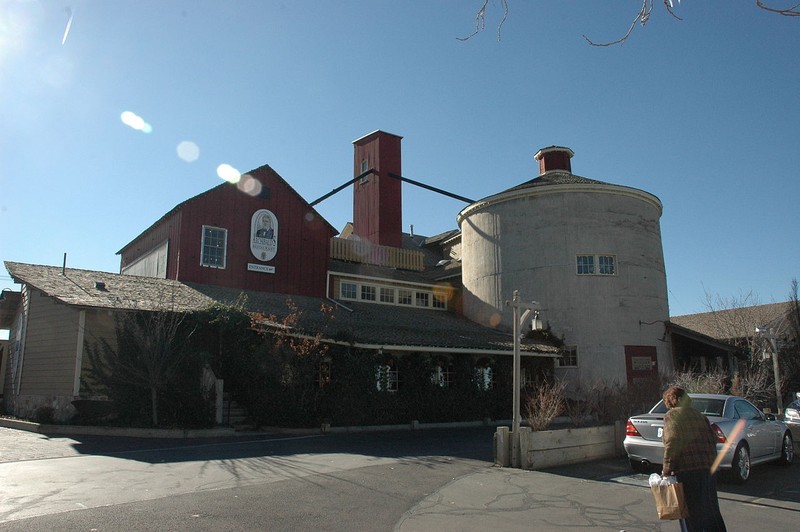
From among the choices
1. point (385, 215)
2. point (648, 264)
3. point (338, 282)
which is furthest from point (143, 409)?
point (648, 264)

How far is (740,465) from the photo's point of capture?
952 centimetres

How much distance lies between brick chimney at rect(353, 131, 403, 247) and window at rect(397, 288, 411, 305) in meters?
3.91

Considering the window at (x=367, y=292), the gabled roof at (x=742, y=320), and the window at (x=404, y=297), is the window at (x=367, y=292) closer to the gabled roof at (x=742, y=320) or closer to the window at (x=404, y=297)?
the window at (x=404, y=297)

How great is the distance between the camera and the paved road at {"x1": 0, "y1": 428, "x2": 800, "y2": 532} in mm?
6910

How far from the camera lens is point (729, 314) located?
3603 cm

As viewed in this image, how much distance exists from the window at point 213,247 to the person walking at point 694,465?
19.0m

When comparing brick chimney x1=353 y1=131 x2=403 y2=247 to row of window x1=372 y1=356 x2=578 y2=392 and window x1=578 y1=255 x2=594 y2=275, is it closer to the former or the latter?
window x1=578 y1=255 x2=594 y2=275

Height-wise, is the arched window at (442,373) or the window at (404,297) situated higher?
the window at (404,297)

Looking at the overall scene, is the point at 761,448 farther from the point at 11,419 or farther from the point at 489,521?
the point at 11,419

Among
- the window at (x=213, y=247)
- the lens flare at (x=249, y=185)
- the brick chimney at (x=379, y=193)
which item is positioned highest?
the brick chimney at (x=379, y=193)

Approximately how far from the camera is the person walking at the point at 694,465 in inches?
216

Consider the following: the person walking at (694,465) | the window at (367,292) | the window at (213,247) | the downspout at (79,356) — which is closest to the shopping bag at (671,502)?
the person walking at (694,465)

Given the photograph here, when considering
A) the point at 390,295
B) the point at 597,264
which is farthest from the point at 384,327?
the point at 597,264

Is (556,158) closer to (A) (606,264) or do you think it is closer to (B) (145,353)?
(A) (606,264)
